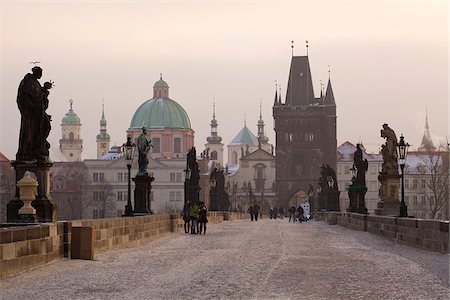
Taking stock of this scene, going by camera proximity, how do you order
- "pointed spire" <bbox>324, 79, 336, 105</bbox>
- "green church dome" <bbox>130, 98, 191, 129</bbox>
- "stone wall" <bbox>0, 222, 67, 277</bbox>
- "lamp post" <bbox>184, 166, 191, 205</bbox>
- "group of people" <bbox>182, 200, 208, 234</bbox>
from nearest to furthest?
1. "stone wall" <bbox>0, 222, 67, 277</bbox>
2. "group of people" <bbox>182, 200, 208, 234</bbox>
3. "lamp post" <bbox>184, 166, 191, 205</bbox>
4. "pointed spire" <bbox>324, 79, 336, 105</bbox>
5. "green church dome" <bbox>130, 98, 191, 129</bbox>

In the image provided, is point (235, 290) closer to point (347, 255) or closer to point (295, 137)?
point (347, 255)

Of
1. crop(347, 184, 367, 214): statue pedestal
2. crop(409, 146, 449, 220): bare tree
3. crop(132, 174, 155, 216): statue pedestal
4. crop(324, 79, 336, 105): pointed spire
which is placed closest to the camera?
crop(132, 174, 155, 216): statue pedestal

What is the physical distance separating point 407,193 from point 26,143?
468 ft

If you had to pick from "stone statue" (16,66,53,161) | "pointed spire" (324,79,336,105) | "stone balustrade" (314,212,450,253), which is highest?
"pointed spire" (324,79,336,105)

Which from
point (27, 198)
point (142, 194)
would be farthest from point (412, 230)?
point (142, 194)

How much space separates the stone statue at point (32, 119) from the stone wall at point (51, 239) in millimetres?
1671

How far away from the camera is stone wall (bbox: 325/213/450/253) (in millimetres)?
22141

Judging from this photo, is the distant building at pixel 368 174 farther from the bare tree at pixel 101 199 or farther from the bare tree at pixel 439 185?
the bare tree at pixel 439 185

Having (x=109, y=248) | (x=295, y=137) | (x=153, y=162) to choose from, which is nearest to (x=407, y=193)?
(x=295, y=137)

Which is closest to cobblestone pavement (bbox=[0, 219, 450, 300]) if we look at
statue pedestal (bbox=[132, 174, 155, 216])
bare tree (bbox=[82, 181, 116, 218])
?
statue pedestal (bbox=[132, 174, 155, 216])

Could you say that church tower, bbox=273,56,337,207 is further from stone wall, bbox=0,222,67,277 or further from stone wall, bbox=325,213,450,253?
stone wall, bbox=0,222,67,277

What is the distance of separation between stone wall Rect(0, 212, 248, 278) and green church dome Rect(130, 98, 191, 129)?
14841 cm

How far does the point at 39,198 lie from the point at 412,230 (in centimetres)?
1048

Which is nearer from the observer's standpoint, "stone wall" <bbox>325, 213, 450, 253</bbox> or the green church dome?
"stone wall" <bbox>325, 213, 450, 253</bbox>
